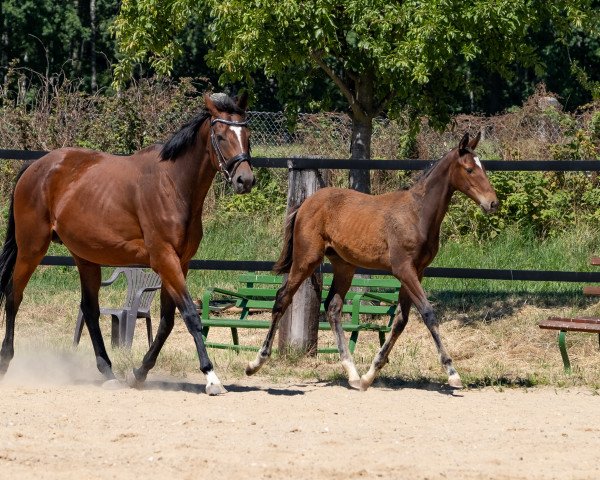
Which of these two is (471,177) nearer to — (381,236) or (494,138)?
(381,236)

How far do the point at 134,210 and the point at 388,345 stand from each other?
2160 millimetres

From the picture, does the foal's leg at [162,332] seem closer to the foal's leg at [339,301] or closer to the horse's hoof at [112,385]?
the horse's hoof at [112,385]

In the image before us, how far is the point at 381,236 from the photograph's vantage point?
8.45m

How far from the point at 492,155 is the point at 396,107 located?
4.06 m

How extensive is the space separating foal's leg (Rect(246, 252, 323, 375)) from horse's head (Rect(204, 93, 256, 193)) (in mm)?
1189

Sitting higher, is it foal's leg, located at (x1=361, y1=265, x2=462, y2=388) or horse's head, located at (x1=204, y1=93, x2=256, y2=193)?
horse's head, located at (x1=204, y1=93, x2=256, y2=193)

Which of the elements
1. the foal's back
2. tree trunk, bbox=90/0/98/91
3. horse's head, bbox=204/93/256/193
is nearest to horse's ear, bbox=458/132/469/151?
the foal's back

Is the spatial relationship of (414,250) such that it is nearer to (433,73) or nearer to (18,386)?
(18,386)

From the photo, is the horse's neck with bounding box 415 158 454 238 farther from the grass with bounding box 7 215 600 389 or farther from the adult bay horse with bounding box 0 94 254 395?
the adult bay horse with bounding box 0 94 254 395

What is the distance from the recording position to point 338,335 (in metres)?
8.74

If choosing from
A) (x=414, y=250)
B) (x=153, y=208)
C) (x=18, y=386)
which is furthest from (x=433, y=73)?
(x=18, y=386)

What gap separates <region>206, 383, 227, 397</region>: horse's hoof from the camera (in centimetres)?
786

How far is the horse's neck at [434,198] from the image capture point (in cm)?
838

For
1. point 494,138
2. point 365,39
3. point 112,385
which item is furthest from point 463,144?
point 494,138
